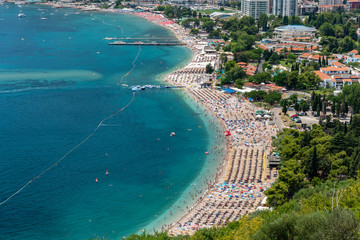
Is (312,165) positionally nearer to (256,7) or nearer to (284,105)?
(284,105)

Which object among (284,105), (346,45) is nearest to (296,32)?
(346,45)

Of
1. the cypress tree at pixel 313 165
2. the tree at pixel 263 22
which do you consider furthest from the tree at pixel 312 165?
the tree at pixel 263 22

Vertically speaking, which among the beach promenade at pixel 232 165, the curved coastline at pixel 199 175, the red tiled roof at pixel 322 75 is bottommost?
the curved coastline at pixel 199 175

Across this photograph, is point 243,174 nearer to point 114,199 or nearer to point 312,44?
point 114,199

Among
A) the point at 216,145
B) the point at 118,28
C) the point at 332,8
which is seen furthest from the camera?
the point at 332,8

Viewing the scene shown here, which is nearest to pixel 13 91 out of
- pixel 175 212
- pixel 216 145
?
pixel 216 145

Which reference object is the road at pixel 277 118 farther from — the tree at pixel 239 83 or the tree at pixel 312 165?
the tree at pixel 312 165
